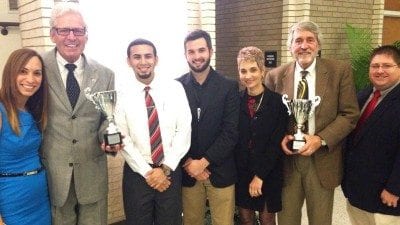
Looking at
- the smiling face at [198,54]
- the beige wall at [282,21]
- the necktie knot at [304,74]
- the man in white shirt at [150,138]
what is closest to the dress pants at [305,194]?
the necktie knot at [304,74]

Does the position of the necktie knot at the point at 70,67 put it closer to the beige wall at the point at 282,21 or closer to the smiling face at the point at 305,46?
the smiling face at the point at 305,46

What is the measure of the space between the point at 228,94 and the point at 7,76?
1.48m

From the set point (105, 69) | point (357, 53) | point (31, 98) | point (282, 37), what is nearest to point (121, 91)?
point (105, 69)

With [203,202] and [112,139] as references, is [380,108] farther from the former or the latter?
[112,139]

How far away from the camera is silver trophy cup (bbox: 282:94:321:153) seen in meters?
2.39

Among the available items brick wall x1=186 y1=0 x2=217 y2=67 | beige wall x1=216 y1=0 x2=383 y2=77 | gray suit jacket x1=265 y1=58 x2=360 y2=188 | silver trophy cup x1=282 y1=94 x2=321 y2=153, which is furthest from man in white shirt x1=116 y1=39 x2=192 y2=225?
beige wall x1=216 y1=0 x2=383 y2=77

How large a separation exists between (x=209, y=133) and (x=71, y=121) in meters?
0.98

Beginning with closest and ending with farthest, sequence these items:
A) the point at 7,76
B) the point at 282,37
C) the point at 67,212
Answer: the point at 7,76 < the point at 67,212 < the point at 282,37

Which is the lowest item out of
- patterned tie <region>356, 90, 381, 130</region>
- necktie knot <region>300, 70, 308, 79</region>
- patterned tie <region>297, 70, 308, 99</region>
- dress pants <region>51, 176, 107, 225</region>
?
dress pants <region>51, 176, 107, 225</region>

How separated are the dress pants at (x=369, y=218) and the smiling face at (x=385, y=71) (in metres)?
0.93

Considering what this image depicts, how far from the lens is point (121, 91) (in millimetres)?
2443

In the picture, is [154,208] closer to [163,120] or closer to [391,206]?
[163,120]

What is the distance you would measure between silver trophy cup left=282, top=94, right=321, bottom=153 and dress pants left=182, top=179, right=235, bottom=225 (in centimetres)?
A: 63

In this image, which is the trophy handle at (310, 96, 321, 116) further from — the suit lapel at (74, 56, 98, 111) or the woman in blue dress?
the woman in blue dress
